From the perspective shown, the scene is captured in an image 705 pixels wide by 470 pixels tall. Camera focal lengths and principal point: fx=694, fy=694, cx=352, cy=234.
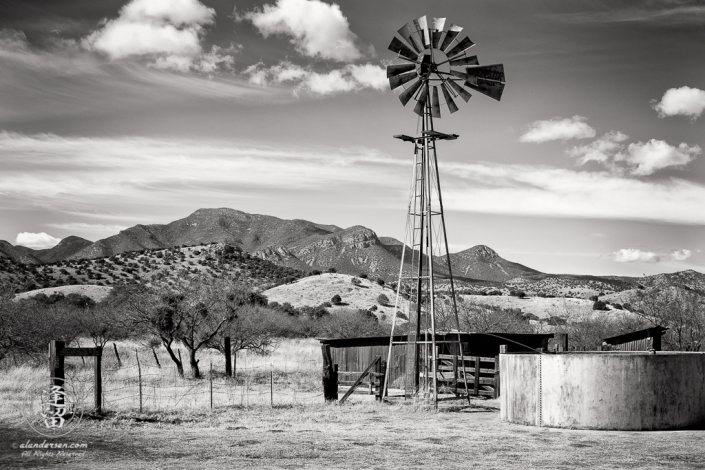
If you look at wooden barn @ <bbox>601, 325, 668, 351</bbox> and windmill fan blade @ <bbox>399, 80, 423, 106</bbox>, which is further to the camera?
wooden barn @ <bbox>601, 325, 668, 351</bbox>

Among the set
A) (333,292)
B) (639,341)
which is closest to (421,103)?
(639,341)

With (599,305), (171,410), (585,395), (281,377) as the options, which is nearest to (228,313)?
(281,377)

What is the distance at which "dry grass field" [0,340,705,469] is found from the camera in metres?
12.4

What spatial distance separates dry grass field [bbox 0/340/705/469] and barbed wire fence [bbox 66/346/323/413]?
246mm

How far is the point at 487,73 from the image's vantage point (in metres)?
21.6

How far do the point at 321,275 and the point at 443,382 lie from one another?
56539 millimetres

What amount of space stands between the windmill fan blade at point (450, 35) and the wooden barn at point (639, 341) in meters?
13.1

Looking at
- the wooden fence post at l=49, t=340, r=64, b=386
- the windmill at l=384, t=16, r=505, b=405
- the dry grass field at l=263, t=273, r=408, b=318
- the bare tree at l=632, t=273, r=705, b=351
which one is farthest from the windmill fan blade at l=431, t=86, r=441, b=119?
the dry grass field at l=263, t=273, r=408, b=318

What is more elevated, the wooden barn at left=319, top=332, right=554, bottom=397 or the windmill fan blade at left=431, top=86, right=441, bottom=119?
the windmill fan blade at left=431, top=86, right=441, bottom=119

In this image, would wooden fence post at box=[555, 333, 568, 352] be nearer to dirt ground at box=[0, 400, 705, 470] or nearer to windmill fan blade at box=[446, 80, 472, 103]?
dirt ground at box=[0, 400, 705, 470]

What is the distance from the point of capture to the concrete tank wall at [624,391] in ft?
53.3

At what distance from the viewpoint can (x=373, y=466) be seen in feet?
39.4

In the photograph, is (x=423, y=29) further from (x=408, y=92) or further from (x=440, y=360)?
(x=440, y=360)

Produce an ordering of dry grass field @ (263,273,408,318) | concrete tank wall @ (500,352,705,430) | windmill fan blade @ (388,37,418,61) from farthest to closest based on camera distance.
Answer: dry grass field @ (263,273,408,318)
windmill fan blade @ (388,37,418,61)
concrete tank wall @ (500,352,705,430)
